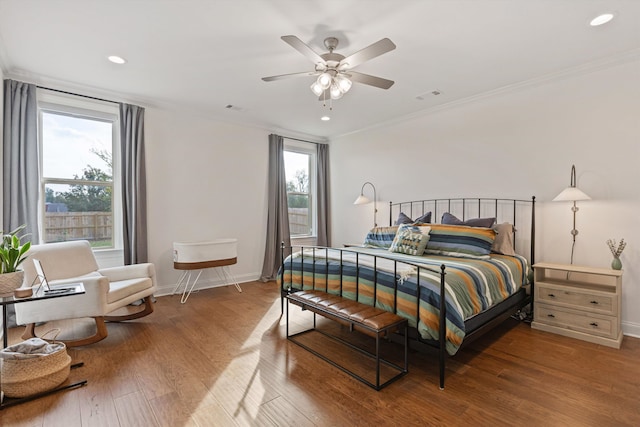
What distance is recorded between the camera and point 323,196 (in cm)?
611

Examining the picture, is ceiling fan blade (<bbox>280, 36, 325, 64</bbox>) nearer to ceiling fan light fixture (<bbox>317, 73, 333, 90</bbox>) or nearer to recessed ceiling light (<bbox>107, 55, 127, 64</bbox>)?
ceiling fan light fixture (<bbox>317, 73, 333, 90</bbox>)

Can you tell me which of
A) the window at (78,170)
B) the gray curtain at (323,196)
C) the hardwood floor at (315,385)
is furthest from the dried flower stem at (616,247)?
the window at (78,170)

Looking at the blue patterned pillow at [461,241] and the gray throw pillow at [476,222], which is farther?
the gray throw pillow at [476,222]

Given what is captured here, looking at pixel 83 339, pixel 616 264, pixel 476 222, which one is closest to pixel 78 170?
pixel 83 339

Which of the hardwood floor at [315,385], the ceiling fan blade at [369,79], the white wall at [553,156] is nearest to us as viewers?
the hardwood floor at [315,385]

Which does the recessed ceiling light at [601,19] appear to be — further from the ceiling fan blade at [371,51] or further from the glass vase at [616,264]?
the glass vase at [616,264]

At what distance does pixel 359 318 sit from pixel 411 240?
1.58 meters

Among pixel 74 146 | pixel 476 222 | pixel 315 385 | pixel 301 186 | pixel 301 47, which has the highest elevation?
pixel 301 47

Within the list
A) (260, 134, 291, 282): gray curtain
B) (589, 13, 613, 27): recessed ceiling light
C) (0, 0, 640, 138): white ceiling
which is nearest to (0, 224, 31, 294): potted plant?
(0, 0, 640, 138): white ceiling

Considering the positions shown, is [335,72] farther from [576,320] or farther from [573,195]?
[576,320]

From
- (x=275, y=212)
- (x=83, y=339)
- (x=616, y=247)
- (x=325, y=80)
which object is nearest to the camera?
(x=325, y=80)

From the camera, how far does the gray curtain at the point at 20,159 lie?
325 cm

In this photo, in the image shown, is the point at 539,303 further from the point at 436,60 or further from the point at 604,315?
the point at 436,60

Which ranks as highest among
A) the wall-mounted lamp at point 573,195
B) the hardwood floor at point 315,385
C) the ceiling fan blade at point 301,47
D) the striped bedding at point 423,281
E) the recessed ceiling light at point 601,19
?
the recessed ceiling light at point 601,19
